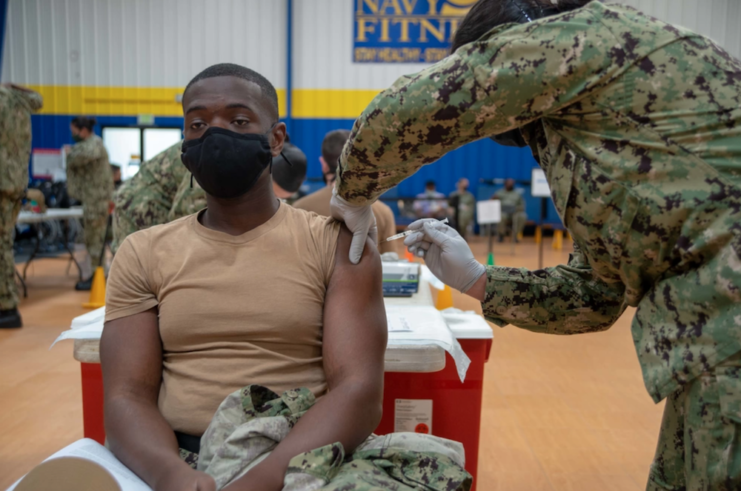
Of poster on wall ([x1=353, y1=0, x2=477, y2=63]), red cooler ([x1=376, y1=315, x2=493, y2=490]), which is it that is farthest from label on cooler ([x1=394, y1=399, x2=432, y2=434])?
poster on wall ([x1=353, y1=0, x2=477, y2=63])

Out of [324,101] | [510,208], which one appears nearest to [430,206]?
[510,208]

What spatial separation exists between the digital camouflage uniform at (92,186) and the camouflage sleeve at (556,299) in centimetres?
572

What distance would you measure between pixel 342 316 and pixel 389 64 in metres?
10.4

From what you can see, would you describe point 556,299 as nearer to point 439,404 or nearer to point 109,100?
point 439,404

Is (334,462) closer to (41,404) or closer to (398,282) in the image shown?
(398,282)

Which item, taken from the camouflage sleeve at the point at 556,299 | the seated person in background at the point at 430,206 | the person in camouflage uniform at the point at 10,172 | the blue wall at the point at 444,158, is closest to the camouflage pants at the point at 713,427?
the camouflage sleeve at the point at 556,299

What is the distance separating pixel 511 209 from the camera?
33.7 feet

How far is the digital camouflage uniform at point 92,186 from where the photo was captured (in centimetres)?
625

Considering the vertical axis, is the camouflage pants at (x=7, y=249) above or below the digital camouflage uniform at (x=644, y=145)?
below

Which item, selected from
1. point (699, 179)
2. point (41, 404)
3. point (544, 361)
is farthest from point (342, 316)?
point (544, 361)

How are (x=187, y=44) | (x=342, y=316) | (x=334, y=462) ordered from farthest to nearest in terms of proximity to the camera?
(x=187, y=44)
(x=342, y=316)
(x=334, y=462)

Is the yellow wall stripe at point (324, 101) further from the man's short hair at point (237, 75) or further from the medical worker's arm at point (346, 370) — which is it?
the medical worker's arm at point (346, 370)

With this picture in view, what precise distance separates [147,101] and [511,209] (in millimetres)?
6720

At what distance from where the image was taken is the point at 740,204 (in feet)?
2.79
